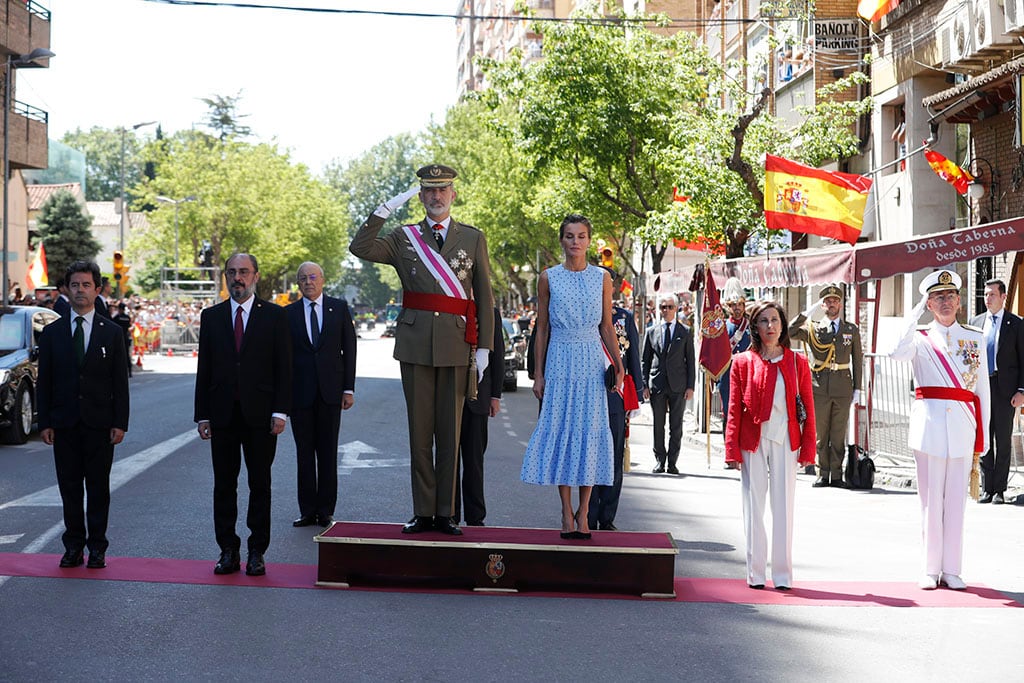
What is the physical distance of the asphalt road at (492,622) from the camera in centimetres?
639

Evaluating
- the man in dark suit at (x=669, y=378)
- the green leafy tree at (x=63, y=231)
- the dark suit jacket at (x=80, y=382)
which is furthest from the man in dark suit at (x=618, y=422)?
the green leafy tree at (x=63, y=231)

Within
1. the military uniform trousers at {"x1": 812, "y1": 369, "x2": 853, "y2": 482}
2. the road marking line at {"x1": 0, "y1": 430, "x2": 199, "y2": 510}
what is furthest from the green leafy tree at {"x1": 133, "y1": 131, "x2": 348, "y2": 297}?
the military uniform trousers at {"x1": 812, "y1": 369, "x2": 853, "y2": 482}

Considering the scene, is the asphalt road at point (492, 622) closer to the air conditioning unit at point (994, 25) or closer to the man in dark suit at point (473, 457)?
the man in dark suit at point (473, 457)

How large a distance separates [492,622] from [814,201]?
1189 cm

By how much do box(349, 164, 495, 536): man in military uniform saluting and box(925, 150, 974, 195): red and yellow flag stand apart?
55.4 ft

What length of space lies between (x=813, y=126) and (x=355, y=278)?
144157 mm

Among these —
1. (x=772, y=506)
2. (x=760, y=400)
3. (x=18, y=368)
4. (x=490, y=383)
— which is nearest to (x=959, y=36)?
(x=18, y=368)

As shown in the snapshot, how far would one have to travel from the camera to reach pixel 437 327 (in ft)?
27.1

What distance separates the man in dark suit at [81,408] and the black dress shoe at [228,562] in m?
0.77

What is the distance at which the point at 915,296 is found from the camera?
27234 mm

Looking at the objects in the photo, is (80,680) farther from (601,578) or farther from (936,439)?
(936,439)

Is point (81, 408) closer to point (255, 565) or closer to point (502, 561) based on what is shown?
point (255, 565)

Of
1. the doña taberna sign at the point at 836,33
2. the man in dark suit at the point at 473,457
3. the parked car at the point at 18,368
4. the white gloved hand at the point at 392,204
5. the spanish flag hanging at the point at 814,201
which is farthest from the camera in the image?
the doña taberna sign at the point at 836,33

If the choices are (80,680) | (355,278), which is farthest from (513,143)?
(355,278)
